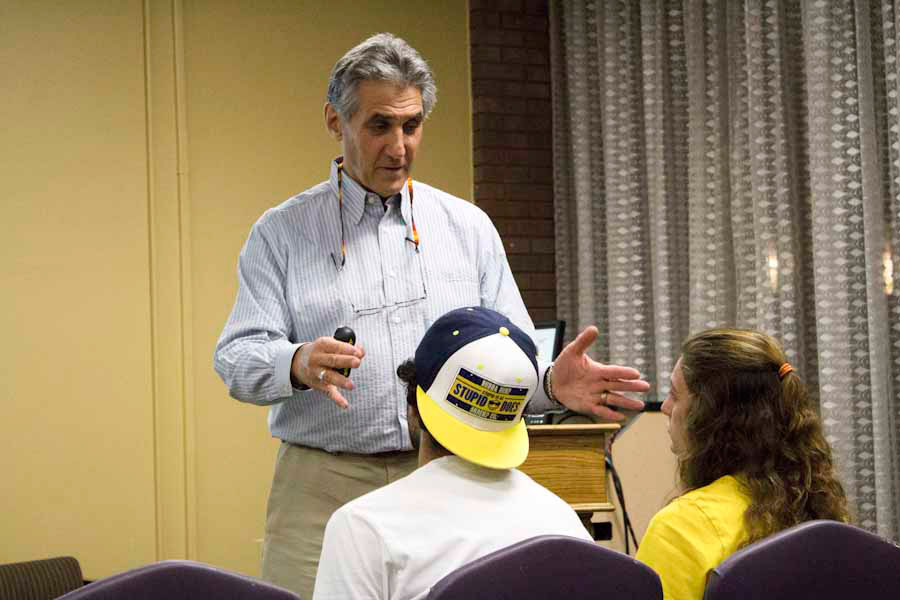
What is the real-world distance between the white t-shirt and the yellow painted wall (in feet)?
11.6

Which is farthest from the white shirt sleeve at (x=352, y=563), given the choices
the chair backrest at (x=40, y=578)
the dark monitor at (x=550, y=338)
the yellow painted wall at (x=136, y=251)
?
the yellow painted wall at (x=136, y=251)

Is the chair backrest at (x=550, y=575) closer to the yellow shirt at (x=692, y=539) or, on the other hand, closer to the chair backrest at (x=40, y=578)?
the yellow shirt at (x=692, y=539)

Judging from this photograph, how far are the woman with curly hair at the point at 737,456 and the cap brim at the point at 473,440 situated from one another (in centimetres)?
38

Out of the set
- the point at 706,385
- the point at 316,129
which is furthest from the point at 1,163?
the point at 706,385

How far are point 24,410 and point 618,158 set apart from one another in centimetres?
279

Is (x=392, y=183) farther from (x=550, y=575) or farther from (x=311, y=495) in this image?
(x=550, y=575)

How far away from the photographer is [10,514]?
468 centimetres

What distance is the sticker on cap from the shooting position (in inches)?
66.1

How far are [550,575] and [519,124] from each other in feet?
13.6

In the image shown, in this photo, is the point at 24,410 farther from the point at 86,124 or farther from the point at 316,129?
the point at 316,129

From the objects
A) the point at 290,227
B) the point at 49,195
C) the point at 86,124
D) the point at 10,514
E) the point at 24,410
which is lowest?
the point at 10,514

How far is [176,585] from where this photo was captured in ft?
4.38

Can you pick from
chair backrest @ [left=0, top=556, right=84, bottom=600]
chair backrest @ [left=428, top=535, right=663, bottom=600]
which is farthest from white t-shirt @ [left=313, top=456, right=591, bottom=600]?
chair backrest @ [left=0, top=556, right=84, bottom=600]

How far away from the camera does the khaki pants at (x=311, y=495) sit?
7.22 feet
